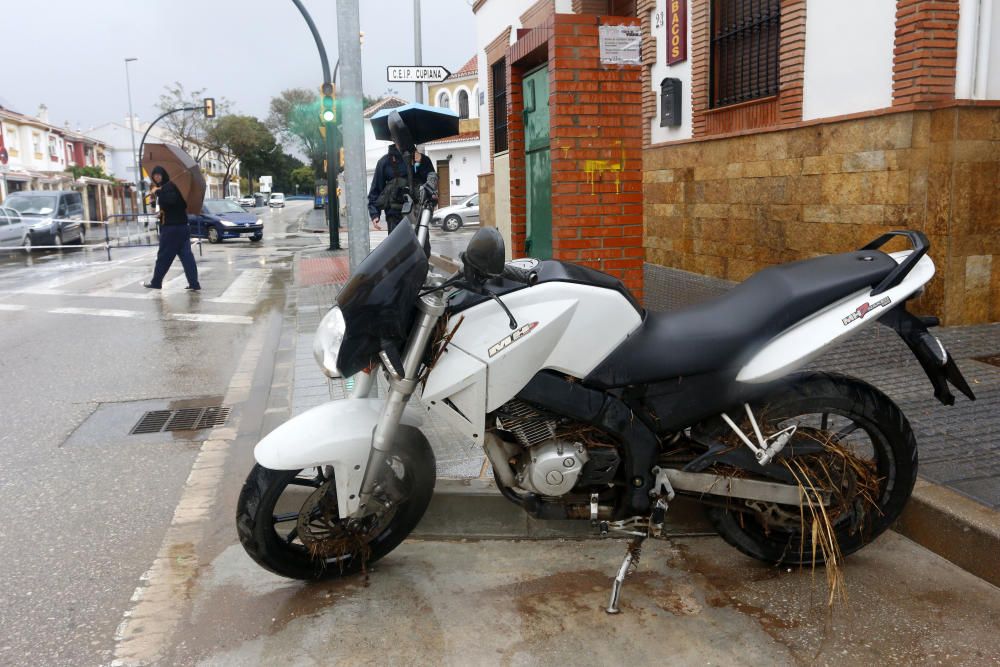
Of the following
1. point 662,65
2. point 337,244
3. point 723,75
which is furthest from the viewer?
point 337,244

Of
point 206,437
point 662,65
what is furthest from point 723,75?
point 206,437

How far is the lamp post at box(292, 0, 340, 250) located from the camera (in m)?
19.1

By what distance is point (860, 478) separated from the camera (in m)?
3.12

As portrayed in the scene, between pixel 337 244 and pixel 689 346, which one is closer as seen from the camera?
pixel 689 346

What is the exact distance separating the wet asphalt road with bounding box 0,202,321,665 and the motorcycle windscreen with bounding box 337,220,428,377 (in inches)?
54.1

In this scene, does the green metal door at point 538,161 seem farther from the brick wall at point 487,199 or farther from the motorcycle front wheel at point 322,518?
the brick wall at point 487,199

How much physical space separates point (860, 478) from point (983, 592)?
589 mm

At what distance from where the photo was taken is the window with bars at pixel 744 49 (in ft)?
30.6

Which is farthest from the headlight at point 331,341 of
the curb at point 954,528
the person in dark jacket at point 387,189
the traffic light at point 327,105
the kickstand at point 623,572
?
the traffic light at point 327,105

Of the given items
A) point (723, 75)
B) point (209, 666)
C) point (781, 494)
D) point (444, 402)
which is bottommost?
point (209, 666)

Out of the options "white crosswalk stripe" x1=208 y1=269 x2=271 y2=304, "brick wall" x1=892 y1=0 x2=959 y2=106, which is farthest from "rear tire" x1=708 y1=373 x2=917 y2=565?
"white crosswalk stripe" x1=208 y1=269 x2=271 y2=304

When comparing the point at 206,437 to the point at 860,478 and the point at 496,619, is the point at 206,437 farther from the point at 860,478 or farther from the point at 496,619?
the point at 860,478

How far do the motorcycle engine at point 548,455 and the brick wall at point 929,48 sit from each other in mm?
5491

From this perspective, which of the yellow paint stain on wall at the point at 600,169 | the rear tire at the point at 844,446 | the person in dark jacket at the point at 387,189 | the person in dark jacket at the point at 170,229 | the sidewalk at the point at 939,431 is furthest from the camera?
the person in dark jacket at the point at 170,229
